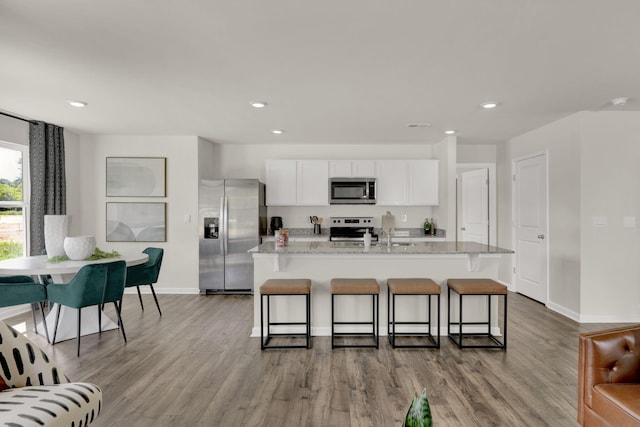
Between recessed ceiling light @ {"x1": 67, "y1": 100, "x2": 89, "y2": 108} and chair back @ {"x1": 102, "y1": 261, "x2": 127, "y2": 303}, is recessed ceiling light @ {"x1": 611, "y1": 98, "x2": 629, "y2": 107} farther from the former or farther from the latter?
recessed ceiling light @ {"x1": 67, "y1": 100, "x2": 89, "y2": 108}

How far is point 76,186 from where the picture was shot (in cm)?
527

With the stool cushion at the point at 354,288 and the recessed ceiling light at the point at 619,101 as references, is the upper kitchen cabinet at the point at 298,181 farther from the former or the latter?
the recessed ceiling light at the point at 619,101

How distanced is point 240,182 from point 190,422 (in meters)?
3.64

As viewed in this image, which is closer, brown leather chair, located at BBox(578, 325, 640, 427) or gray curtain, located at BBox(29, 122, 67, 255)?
brown leather chair, located at BBox(578, 325, 640, 427)

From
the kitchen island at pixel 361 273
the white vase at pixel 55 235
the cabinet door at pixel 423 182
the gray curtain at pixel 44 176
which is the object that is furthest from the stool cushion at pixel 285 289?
the gray curtain at pixel 44 176

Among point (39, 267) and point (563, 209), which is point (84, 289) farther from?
point (563, 209)

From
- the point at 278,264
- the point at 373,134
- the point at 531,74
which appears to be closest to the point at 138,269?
the point at 278,264

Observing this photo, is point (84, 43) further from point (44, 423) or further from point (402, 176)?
point (402, 176)

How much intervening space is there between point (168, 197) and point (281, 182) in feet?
5.56

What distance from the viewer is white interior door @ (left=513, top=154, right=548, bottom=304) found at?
185 inches

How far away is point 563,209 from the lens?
4297 mm

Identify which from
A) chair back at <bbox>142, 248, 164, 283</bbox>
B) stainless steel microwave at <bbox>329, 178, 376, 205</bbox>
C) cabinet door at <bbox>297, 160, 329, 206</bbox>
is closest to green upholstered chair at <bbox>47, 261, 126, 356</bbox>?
chair back at <bbox>142, 248, 164, 283</bbox>

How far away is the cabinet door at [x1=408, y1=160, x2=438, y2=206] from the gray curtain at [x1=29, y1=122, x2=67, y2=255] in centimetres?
496

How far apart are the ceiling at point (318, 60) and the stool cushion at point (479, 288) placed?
68.7 inches
